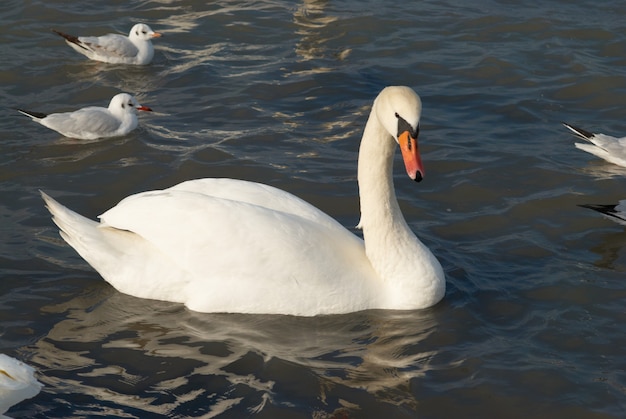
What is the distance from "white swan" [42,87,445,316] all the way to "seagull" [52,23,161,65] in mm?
5257

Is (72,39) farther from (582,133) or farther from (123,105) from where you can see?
(582,133)

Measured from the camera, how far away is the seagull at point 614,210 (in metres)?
8.90

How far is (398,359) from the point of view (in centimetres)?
701

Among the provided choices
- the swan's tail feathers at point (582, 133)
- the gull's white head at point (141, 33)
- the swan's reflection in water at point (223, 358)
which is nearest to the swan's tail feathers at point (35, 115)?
the gull's white head at point (141, 33)

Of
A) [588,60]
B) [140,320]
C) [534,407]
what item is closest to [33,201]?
[140,320]

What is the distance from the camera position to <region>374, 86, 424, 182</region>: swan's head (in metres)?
7.04

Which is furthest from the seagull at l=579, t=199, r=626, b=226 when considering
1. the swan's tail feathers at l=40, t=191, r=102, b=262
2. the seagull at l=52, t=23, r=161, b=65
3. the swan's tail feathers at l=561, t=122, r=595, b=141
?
the seagull at l=52, t=23, r=161, b=65

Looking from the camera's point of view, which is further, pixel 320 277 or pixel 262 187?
pixel 262 187

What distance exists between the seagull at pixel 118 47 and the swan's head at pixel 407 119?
→ 6225 mm

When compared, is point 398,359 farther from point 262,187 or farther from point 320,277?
point 262,187

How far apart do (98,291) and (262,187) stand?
1.40m

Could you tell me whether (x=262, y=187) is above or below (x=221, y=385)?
above

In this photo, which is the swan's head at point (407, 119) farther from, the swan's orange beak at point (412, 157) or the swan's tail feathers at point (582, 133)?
the swan's tail feathers at point (582, 133)

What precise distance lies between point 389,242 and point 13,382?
155 inches
